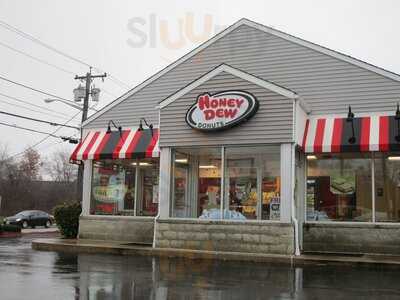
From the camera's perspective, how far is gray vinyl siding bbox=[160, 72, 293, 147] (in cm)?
1575

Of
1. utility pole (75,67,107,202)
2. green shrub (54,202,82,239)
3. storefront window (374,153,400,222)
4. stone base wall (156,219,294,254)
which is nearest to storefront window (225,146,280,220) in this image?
stone base wall (156,219,294,254)

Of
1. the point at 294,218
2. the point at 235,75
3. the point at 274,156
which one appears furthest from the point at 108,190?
the point at 294,218

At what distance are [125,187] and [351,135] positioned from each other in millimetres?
8470

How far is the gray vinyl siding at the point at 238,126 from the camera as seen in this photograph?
15750 mm

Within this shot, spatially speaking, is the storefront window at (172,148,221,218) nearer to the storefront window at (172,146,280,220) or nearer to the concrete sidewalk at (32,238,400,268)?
the storefront window at (172,146,280,220)

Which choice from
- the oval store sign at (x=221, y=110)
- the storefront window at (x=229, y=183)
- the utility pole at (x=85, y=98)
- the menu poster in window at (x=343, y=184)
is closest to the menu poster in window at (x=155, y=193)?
the storefront window at (x=229, y=183)

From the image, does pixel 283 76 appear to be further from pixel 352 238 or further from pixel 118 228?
pixel 118 228

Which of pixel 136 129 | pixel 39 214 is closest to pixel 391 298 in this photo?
pixel 136 129

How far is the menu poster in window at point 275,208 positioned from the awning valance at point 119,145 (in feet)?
14.1

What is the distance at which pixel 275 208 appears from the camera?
639 inches

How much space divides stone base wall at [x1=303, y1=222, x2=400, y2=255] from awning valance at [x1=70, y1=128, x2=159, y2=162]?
5813 mm

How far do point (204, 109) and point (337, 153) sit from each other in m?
4.42

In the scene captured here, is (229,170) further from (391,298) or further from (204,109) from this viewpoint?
(391,298)

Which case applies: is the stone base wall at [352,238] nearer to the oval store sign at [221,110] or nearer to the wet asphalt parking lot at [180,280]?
the wet asphalt parking lot at [180,280]
